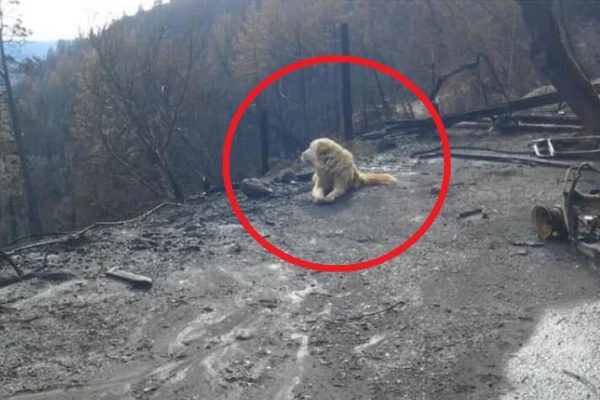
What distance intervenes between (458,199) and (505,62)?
1455 centimetres

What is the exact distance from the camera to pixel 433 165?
13938 millimetres

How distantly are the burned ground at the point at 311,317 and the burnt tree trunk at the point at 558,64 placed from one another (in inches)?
165

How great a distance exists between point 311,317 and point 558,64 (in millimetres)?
9791

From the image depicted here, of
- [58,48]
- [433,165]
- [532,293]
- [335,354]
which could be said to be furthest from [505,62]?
[58,48]

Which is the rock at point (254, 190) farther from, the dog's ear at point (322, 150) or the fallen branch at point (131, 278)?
the fallen branch at point (131, 278)

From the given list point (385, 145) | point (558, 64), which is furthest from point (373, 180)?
point (385, 145)

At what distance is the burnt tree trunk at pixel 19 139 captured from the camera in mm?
26828

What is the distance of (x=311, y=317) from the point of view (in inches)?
237

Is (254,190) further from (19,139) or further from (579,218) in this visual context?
(19,139)

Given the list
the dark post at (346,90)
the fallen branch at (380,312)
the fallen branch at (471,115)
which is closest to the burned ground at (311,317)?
the fallen branch at (380,312)

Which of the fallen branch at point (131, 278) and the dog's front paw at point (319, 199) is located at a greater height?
the fallen branch at point (131, 278)

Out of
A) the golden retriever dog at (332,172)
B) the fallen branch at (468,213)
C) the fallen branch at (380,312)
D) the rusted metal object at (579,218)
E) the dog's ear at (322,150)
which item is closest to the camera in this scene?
the fallen branch at (380,312)

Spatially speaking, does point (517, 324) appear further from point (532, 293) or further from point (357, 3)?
point (357, 3)

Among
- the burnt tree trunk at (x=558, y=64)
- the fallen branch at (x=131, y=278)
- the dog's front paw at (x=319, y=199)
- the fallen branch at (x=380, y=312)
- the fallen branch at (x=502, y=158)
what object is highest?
the burnt tree trunk at (x=558, y=64)
